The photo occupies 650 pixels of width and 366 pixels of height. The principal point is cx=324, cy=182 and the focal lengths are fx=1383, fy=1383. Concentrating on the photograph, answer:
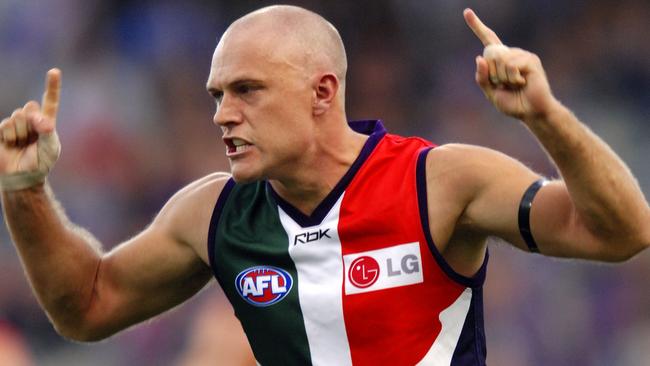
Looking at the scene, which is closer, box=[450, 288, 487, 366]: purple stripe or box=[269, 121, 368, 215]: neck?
box=[450, 288, 487, 366]: purple stripe

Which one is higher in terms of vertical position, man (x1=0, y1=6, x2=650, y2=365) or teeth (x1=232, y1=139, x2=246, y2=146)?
teeth (x1=232, y1=139, x2=246, y2=146)

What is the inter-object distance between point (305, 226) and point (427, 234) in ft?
1.72

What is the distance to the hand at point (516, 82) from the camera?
434 cm

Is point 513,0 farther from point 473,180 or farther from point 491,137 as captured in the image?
point 473,180

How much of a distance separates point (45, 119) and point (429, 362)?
5.52 ft

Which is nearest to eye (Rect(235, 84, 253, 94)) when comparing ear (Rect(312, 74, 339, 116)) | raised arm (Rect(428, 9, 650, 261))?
ear (Rect(312, 74, 339, 116))

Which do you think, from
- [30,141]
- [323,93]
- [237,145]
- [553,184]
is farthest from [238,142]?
[553,184]

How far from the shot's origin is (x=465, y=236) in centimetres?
507

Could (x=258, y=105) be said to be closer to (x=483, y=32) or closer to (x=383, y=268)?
(x=383, y=268)

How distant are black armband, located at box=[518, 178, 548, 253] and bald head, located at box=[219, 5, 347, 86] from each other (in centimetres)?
104

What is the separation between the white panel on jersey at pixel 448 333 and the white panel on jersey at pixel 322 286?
0.31 metres

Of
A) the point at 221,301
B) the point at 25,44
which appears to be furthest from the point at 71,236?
the point at 25,44

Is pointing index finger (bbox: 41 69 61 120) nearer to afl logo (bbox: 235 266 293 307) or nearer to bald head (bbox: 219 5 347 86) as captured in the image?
bald head (bbox: 219 5 347 86)

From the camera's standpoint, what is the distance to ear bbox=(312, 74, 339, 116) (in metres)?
5.36
